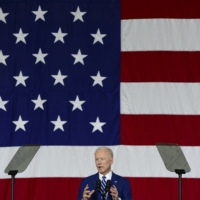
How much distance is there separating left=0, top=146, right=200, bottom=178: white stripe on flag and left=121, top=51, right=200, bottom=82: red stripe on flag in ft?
2.45

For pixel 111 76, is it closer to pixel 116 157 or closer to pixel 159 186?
pixel 116 157

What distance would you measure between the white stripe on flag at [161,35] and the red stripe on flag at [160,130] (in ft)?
2.46

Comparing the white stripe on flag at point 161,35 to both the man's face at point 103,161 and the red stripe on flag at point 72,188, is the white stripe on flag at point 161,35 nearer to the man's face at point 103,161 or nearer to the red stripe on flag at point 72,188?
the red stripe on flag at point 72,188

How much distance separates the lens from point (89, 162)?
21.6 feet

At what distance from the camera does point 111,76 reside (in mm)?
6664

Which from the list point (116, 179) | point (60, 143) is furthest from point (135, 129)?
point (116, 179)

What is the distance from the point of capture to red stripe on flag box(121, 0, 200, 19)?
265 inches

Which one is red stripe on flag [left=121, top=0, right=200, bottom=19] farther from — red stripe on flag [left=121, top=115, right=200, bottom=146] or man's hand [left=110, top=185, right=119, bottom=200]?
man's hand [left=110, top=185, right=119, bottom=200]

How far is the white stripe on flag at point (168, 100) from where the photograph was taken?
21.6ft

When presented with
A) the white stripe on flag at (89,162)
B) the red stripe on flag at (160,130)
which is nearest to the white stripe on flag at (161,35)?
the red stripe on flag at (160,130)

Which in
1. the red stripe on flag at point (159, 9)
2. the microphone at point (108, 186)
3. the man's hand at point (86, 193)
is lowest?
the man's hand at point (86, 193)

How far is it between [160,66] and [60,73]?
3.54 ft

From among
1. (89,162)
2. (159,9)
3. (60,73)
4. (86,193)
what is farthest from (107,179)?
(159,9)

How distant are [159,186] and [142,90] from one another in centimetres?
103
